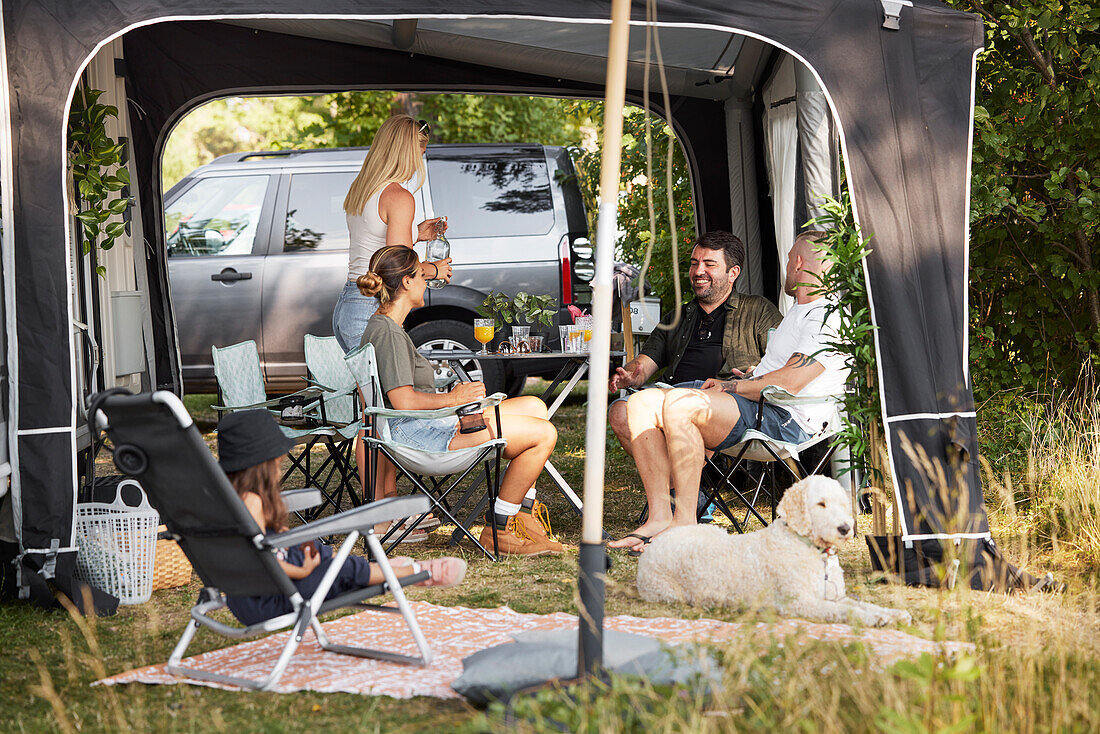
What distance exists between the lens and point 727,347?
4723 millimetres

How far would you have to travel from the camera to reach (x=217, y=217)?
7.18 meters

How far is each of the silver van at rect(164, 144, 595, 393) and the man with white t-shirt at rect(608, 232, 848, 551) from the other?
2.81 metres

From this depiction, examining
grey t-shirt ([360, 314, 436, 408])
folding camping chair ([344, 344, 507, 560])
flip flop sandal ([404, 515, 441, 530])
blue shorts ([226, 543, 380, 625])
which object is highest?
grey t-shirt ([360, 314, 436, 408])

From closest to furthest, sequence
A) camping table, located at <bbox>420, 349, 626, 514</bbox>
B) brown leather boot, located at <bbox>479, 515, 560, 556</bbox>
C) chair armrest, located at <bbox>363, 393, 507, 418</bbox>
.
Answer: chair armrest, located at <bbox>363, 393, 507, 418</bbox> < brown leather boot, located at <bbox>479, 515, 560, 556</bbox> < camping table, located at <bbox>420, 349, 626, 514</bbox>

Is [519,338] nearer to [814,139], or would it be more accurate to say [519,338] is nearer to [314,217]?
[814,139]

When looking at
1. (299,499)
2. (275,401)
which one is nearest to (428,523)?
(275,401)

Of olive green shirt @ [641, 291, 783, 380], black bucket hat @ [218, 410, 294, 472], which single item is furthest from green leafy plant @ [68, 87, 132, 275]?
olive green shirt @ [641, 291, 783, 380]

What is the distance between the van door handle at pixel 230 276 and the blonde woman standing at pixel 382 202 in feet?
8.66

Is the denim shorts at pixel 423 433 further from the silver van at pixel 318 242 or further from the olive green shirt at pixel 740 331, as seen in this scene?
the silver van at pixel 318 242

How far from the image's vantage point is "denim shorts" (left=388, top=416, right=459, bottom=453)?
395 centimetres

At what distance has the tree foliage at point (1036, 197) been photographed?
15.4 ft

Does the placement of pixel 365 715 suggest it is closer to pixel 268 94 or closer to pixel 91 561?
pixel 91 561

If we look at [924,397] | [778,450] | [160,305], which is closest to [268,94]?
[160,305]

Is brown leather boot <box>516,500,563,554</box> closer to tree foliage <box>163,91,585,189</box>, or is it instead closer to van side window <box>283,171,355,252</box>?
van side window <box>283,171,355,252</box>
